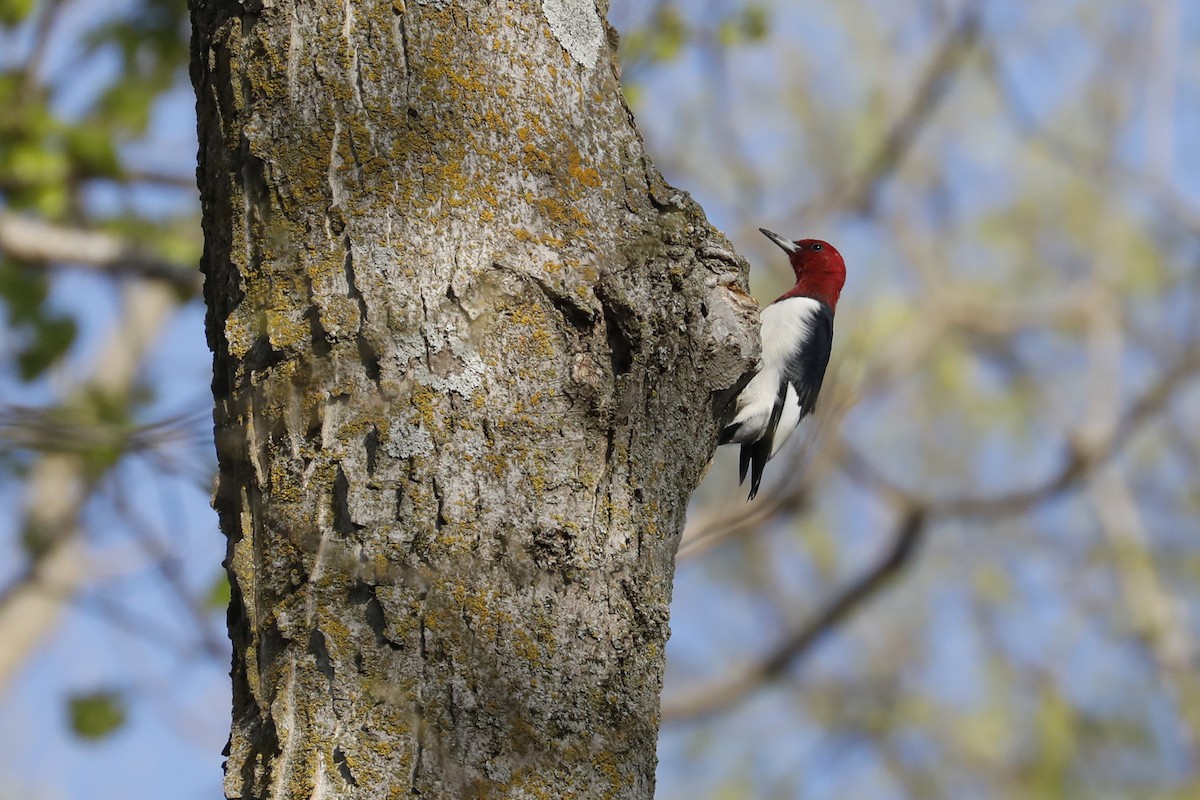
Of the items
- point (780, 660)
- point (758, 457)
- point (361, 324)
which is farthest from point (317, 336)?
point (780, 660)

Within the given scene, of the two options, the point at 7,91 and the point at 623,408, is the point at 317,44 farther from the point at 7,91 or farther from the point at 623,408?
the point at 7,91

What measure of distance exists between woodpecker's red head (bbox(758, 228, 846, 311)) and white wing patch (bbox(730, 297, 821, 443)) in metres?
0.24

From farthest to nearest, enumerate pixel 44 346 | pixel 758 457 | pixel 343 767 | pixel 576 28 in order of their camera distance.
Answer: pixel 44 346
pixel 758 457
pixel 576 28
pixel 343 767

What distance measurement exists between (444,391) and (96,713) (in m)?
3.57

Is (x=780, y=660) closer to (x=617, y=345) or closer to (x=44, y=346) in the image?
(x=44, y=346)

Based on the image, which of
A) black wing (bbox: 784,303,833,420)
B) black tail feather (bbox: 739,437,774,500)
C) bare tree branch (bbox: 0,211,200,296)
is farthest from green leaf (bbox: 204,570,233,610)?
black wing (bbox: 784,303,833,420)

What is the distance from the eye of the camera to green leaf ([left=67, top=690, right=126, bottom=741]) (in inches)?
175

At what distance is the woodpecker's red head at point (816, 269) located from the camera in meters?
4.92

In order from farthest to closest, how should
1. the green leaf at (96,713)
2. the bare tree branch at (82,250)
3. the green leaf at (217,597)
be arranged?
the bare tree branch at (82,250) → the green leaf at (217,597) → the green leaf at (96,713)

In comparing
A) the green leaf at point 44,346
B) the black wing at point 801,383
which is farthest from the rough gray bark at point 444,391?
the green leaf at point 44,346

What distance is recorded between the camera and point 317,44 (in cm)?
168

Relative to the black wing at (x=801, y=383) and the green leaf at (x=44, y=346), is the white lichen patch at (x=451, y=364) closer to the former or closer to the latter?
the black wing at (x=801, y=383)

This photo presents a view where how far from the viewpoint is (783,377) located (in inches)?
160

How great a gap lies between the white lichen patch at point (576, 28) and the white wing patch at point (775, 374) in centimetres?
198
